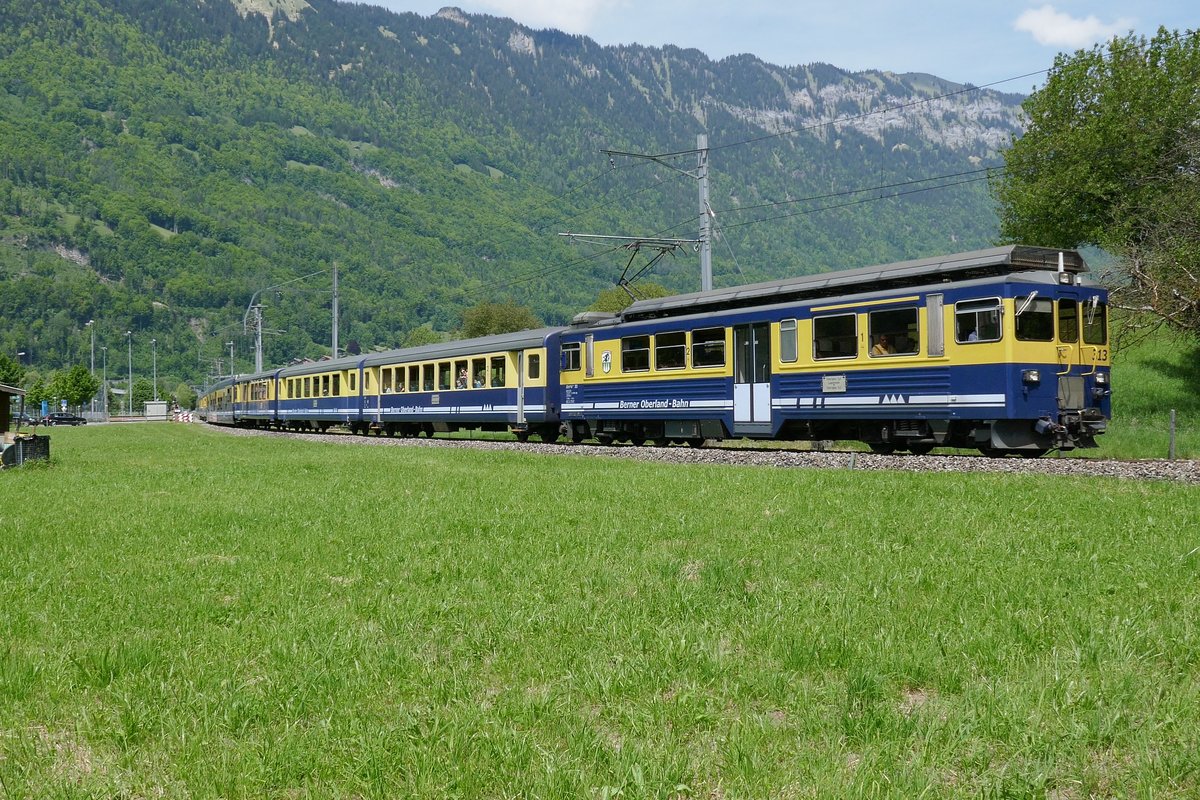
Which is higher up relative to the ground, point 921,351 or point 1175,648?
point 921,351

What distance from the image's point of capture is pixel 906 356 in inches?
712

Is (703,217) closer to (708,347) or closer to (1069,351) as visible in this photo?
(708,347)

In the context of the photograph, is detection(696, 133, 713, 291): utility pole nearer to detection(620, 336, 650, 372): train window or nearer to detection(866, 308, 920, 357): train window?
detection(620, 336, 650, 372): train window

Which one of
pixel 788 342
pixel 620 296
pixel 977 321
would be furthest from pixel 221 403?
pixel 977 321

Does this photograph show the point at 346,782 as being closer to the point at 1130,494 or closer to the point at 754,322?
the point at 1130,494

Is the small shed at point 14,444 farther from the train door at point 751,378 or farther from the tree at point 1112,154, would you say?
the tree at point 1112,154

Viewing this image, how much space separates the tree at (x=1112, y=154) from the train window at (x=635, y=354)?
1789 centimetres

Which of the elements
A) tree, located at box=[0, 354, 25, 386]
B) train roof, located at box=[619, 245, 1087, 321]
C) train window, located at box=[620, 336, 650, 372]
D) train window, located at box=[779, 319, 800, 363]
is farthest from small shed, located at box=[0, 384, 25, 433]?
tree, located at box=[0, 354, 25, 386]

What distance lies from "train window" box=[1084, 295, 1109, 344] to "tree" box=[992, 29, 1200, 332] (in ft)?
53.3

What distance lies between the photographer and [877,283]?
18.9m

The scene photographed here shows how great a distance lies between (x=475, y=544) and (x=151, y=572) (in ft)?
8.03

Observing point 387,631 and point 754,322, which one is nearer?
point 387,631

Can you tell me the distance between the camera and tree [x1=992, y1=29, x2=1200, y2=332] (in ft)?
116

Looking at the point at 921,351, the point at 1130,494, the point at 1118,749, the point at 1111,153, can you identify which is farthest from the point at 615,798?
the point at 1111,153
